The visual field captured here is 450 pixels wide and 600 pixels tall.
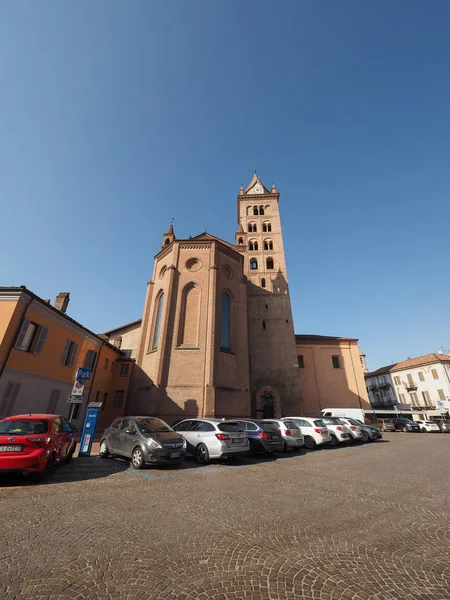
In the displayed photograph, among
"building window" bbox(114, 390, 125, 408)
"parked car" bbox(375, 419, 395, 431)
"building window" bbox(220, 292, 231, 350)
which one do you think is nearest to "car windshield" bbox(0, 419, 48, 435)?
"building window" bbox(220, 292, 231, 350)

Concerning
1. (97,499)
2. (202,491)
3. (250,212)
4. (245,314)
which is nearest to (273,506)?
(202,491)

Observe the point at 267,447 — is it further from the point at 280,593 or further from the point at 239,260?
the point at 239,260

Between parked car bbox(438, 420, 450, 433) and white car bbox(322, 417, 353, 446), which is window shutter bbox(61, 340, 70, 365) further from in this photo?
parked car bbox(438, 420, 450, 433)

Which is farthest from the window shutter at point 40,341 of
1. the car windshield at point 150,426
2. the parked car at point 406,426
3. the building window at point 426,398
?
the building window at point 426,398

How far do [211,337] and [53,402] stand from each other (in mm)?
11113

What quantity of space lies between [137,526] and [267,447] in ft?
25.4

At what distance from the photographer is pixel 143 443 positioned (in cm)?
844

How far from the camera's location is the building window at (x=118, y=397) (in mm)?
23344

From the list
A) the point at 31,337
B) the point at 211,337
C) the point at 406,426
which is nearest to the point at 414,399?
the point at 406,426

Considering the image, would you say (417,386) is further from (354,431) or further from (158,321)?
(158,321)

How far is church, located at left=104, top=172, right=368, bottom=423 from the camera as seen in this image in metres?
20.3

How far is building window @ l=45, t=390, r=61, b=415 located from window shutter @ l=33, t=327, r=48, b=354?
301cm

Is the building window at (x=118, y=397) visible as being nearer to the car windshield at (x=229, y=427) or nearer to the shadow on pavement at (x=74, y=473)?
the shadow on pavement at (x=74, y=473)

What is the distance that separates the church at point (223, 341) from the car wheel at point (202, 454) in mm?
9484
